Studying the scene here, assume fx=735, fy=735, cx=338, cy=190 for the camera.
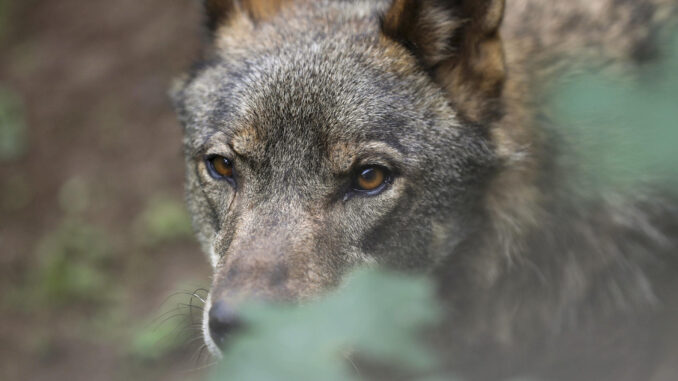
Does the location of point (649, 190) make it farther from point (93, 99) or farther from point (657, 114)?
point (93, 99)

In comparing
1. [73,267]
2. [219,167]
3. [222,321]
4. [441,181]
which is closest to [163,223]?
[73,267]

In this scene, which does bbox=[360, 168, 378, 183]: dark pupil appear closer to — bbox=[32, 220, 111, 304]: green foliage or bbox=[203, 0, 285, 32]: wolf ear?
bbox=[203, 0, 285, 32]: wolf ear

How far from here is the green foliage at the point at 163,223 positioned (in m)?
7.05

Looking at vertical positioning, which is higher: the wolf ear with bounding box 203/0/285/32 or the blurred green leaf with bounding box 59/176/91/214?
the blurred green leaf with bounding box 59/176/91/214

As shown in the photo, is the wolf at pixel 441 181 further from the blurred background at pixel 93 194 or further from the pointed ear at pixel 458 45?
the blurred background at pixel 93 194

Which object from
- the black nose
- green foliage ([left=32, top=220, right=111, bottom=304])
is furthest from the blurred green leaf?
the black nose

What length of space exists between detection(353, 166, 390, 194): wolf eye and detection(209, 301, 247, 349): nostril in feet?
3.09

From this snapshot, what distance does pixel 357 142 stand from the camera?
11.3 feet

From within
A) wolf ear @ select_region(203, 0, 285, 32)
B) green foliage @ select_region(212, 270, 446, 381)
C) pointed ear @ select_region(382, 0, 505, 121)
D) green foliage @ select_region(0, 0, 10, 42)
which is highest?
green foliage @ select_region(0, 0, 10, 42)

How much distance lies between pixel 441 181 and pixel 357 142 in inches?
18.6

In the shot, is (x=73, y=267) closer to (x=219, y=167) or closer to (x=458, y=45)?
(x=219, y=167)

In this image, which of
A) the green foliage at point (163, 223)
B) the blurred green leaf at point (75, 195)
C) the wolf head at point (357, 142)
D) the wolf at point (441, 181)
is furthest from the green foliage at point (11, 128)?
the wolf head at point (357, 142)

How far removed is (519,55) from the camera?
3992 mm

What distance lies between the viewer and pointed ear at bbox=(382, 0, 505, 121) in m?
3.57
